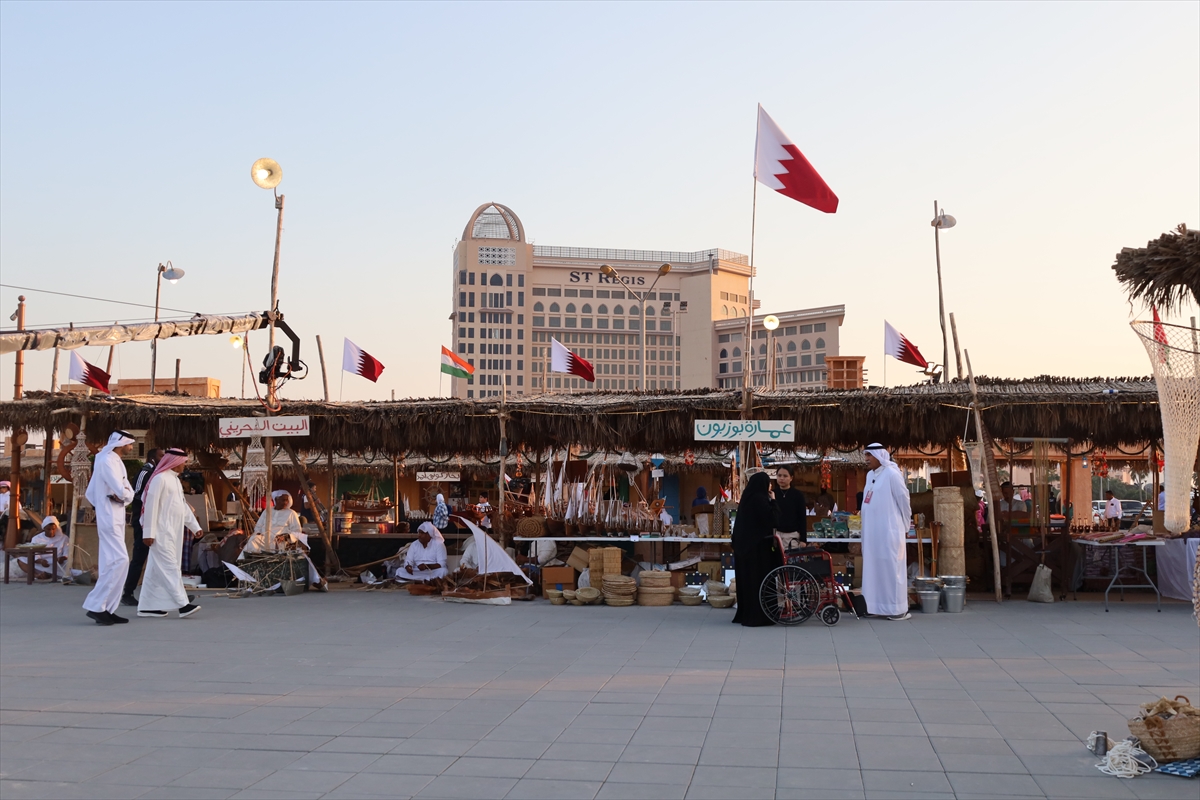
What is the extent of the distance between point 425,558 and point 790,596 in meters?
5.98

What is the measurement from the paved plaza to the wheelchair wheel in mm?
232

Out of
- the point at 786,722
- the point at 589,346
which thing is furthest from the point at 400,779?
the point at 589,346

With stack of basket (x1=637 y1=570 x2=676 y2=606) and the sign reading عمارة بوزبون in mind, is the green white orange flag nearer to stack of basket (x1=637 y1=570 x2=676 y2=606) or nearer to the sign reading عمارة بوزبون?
the sign reading عمارة بوزبون

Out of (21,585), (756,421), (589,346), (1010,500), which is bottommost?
(21,585)

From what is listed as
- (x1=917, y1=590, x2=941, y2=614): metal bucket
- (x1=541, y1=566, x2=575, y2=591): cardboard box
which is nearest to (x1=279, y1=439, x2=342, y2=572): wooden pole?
(x1=541, y1=566, x2=575, y2=591): cardboard box

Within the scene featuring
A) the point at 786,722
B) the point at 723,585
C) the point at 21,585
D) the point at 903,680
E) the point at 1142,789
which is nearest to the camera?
the point at 1142,789

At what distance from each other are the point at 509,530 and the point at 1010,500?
6.37 metres

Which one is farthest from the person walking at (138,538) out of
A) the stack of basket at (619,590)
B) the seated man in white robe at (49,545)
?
the stack of basket at (619,590)

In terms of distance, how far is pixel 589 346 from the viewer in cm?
12262

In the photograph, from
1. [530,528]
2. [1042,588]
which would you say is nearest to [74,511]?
[530,528]

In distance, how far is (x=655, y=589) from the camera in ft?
38.6

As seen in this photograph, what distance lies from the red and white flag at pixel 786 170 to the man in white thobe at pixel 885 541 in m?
3.75

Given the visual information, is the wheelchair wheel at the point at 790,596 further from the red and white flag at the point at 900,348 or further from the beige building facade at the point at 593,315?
the beige building facade at the point at 593,315

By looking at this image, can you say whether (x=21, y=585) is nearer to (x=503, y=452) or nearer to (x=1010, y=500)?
(x=503, y=452)
